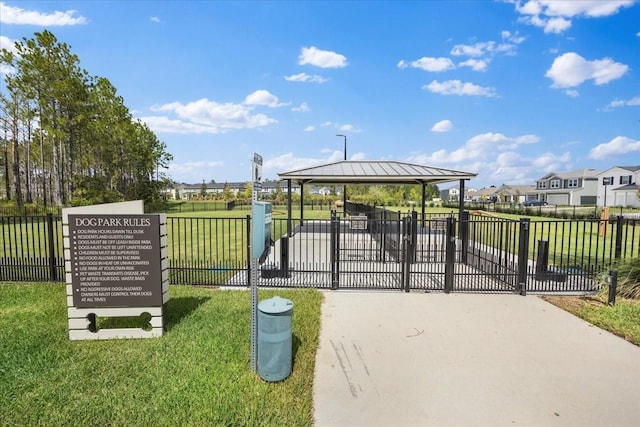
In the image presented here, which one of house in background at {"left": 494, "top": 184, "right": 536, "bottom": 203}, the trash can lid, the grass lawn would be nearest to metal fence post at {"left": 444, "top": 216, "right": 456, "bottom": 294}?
the grass lawn

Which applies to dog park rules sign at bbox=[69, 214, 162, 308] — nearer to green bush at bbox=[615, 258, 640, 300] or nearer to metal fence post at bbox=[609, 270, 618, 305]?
metal fence post at bbox=[609, 270, 618, 305]

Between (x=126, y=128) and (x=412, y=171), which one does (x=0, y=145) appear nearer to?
(x=126, y=128)

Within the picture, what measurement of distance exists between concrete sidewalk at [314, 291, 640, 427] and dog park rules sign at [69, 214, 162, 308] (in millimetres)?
2656

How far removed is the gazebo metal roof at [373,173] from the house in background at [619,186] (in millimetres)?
52280

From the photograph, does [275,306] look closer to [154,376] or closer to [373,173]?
[154,376]

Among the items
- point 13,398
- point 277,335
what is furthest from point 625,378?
point 13,398

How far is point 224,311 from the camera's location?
539cm

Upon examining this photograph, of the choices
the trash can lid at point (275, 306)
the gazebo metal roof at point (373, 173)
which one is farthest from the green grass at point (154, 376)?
the gazebo metal roof at point (373, 173)

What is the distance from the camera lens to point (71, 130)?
2827cm

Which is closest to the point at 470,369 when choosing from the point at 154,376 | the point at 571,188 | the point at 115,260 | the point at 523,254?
the point at 154,376

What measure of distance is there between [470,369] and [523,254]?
12.0ft

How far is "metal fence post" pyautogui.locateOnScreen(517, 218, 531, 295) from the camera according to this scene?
6266mm

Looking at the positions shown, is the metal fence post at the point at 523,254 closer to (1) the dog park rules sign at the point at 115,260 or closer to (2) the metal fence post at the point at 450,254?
(2) the metal fence post at the point at 450,254

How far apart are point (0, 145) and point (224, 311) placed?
166 feet
